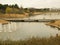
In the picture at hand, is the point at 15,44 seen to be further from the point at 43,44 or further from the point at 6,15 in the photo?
the point at 6,15

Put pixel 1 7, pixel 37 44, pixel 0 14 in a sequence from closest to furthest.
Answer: pixel 37 44 → pixel 0 14 → pixel 1 7

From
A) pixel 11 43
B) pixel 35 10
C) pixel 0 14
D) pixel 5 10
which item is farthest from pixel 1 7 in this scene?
pixel 11 43

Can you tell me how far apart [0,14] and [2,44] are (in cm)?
6241

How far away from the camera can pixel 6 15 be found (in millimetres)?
74125

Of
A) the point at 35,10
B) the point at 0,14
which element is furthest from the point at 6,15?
the point at 35,10

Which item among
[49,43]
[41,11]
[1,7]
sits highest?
[49,43]

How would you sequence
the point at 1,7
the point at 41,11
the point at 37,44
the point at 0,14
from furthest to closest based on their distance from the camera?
1. the point at 41,11
2. the point at 1,7
3. the point at 0,14
4. the point at 37,44

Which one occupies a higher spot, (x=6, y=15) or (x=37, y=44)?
(x=37, y=44)

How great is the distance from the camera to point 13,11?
271 feet

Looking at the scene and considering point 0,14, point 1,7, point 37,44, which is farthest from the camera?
point 1,7

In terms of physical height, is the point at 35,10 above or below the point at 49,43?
below

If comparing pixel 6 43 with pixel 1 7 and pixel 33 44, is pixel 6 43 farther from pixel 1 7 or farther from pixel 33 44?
pixel 1 7

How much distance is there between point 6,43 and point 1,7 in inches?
2763

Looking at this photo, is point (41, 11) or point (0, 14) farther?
point (41, 11)
